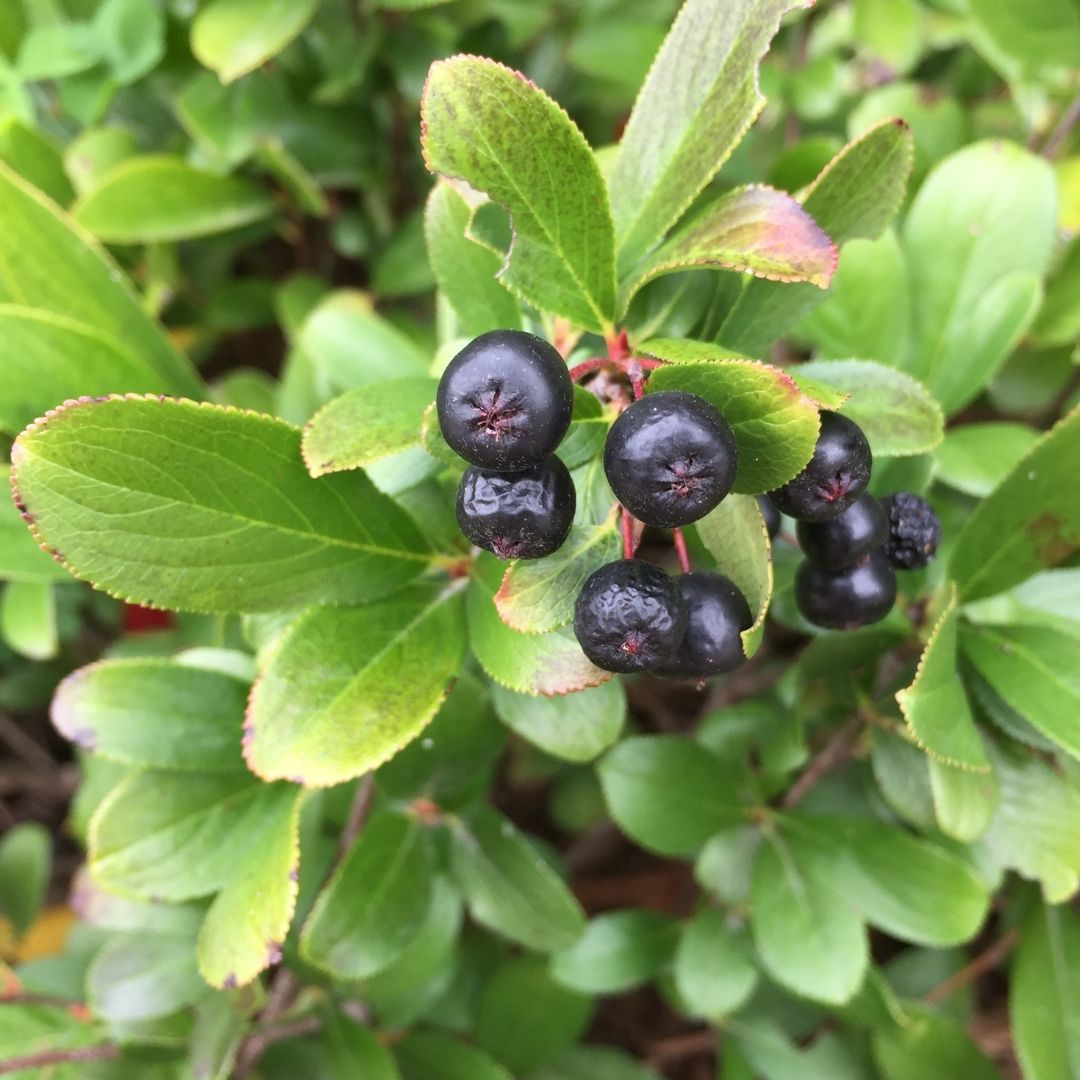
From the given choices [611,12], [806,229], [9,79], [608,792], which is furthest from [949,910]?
[9,79]

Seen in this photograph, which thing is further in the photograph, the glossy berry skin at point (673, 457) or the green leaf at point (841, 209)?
the green leaf at point (841, 209)

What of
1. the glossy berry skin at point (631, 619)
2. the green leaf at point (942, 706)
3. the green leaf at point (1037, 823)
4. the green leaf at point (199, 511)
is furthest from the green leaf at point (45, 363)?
the green leaf at point (1037, 823)

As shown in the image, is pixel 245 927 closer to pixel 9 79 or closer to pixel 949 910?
pixel 949 910

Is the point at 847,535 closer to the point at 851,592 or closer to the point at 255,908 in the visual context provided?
the point at 851,592

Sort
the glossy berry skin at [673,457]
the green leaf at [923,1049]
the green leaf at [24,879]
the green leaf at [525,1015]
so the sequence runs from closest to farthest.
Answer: the glossy berry skin at [673,457], the green leaf at [923,1049], the green leaf at [525,1015], the green leaf at [24,879]

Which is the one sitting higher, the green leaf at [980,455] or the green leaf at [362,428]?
the green leaf at [362,428]

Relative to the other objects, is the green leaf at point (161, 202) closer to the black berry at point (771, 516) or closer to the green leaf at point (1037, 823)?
the black berry at point (771, 516)
